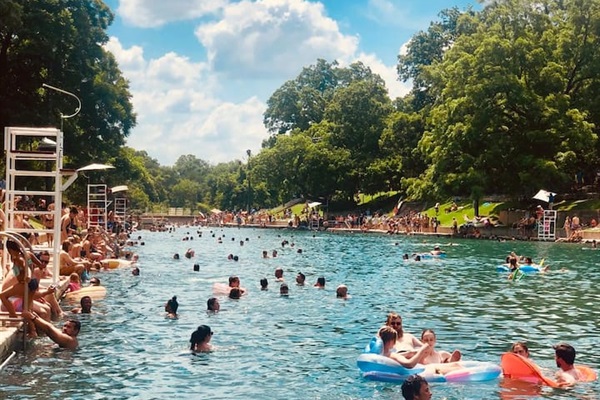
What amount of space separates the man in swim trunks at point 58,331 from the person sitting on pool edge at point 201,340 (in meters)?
2.32

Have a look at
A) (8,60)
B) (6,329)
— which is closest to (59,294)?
(6,329)

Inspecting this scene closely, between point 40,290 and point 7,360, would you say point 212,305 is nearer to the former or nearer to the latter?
point 40,290

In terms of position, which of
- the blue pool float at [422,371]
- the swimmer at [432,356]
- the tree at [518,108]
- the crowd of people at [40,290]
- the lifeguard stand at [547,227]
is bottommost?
the blue pool float at [422,371]

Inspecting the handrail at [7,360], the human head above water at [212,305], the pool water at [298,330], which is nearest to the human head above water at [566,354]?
the pool water at [298,330]

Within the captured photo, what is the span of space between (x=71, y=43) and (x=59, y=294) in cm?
3594

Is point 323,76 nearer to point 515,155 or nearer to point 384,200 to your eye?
point 384,200

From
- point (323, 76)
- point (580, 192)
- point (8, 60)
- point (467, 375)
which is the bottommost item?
point (467, 375)

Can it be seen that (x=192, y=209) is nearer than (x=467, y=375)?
No

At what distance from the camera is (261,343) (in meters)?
16.5

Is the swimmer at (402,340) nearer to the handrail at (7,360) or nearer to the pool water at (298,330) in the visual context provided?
the pool water at (298,330)

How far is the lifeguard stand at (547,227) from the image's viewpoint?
55531mm

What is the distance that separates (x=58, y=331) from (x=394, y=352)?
6599 mm

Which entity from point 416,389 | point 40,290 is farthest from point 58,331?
point 416,389

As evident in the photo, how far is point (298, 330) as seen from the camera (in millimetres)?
18266
